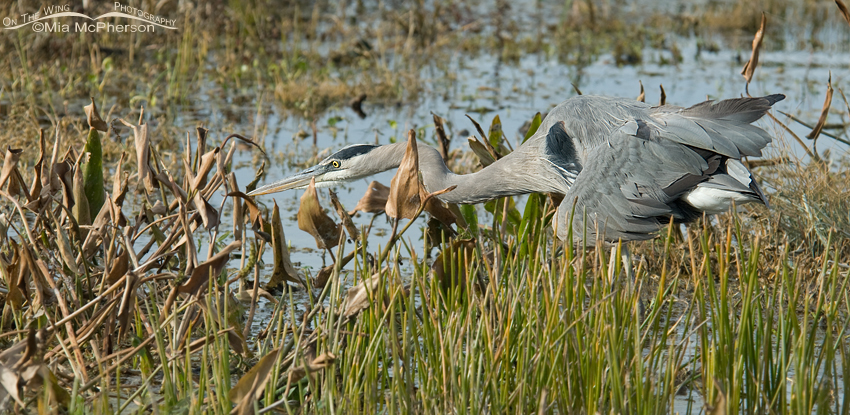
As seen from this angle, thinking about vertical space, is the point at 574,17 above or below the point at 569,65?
above

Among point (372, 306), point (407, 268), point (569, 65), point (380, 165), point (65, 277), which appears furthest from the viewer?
point (569, 65)

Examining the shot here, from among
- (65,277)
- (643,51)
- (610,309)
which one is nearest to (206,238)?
(65,277)

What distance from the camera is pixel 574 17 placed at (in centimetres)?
1008

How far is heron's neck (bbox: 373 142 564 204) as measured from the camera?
3.80 meters

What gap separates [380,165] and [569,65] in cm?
511

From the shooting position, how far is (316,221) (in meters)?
3.02

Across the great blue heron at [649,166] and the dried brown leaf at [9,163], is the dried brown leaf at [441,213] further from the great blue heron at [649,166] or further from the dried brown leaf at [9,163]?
the dried brown leaf at [9,163]

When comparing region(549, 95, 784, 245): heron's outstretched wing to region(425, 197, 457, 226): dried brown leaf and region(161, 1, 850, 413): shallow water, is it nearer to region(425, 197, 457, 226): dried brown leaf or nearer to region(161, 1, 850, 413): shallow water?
region(425, 197, 457, 226): dried brown leaf

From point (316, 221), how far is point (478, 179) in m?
1.06

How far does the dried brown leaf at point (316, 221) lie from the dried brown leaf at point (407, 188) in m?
0.29

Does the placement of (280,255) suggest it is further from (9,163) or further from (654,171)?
(654,171)

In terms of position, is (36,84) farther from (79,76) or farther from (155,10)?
(155,10)

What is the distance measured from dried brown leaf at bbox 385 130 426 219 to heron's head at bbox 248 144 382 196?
1265 millimetres

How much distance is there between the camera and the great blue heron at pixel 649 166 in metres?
3.31
